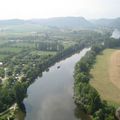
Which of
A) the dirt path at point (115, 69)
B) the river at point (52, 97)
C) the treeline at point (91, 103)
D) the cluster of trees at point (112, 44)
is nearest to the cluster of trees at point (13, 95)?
the river at point (52, 97)

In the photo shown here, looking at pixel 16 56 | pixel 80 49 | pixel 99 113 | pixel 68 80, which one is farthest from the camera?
pixel 80 49

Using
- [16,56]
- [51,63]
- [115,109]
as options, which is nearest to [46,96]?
[115,109]

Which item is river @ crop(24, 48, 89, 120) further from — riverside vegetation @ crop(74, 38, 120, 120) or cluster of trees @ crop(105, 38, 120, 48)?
cluster of trees @ crop(105, 38, 120, 48)

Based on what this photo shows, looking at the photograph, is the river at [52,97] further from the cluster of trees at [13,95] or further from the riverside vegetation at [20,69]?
the cluster of trees at [13,95]

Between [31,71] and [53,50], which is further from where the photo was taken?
[53,50]

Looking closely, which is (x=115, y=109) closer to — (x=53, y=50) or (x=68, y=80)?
(x=68, y=80)

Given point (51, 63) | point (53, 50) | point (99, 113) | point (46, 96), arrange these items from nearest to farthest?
point (99, 113) < point (46, 96) < point (51, 63) < point (53, 50)

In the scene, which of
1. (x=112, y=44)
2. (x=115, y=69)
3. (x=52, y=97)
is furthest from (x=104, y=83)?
(x=112, y=44)
